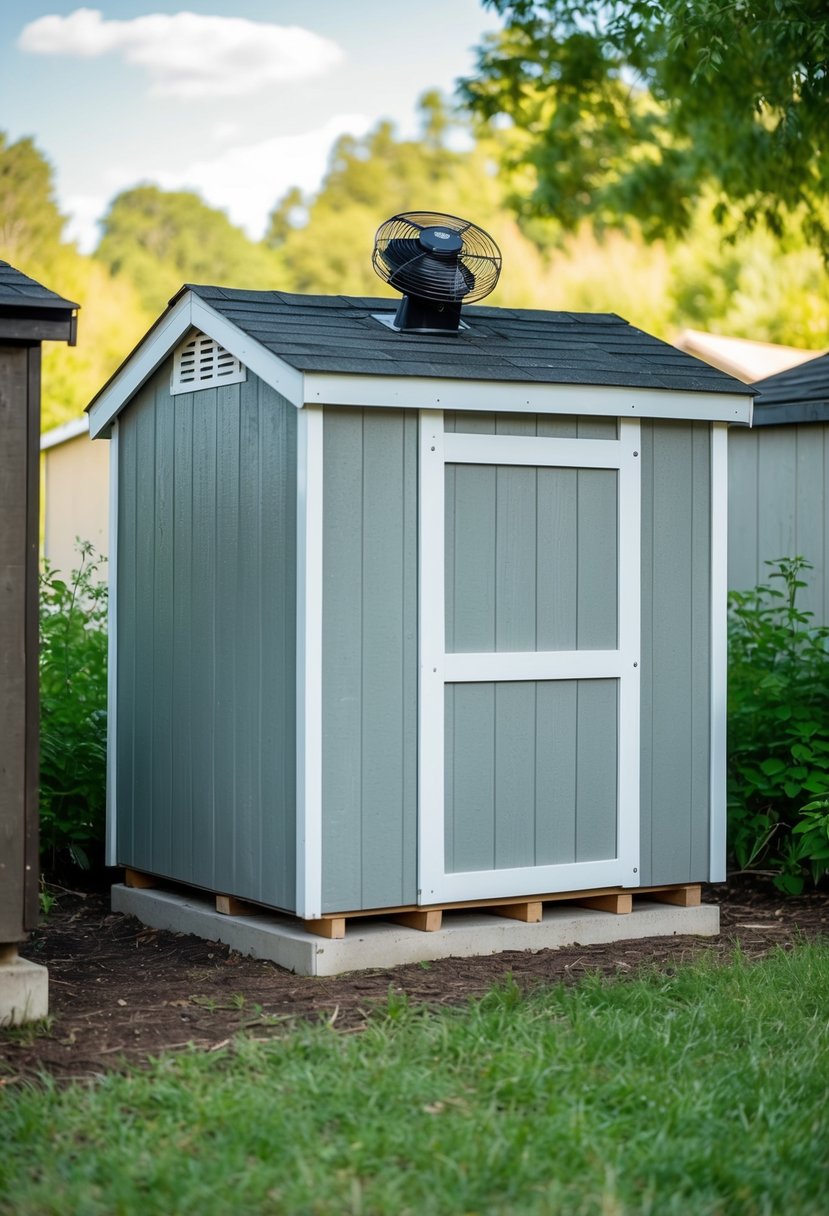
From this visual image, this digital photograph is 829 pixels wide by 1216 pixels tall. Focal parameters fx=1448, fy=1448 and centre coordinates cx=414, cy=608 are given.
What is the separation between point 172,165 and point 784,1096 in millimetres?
54962

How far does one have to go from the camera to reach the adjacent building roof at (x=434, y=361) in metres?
5.12

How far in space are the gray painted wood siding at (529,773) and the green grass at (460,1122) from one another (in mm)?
990

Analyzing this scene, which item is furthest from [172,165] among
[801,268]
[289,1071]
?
[289,1071]

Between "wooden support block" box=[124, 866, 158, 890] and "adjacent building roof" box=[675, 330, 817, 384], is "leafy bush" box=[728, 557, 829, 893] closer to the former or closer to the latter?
"wooden support block" box=[124, 866, 158, 890]

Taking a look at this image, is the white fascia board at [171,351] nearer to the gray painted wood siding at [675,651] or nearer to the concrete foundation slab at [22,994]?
the gray painted wood siding at [675,651]

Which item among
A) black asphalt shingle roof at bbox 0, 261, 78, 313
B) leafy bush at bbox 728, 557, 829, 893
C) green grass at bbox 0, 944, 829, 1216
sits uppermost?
black asphalt shingle roof at bbox 0, 261, 78, 313

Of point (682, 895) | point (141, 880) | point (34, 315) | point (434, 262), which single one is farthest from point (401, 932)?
point (434, 262)

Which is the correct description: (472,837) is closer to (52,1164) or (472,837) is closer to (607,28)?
(52,1164)

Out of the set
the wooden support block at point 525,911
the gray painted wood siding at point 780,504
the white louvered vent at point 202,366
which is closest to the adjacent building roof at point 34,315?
the white louvered vent at point 202,366

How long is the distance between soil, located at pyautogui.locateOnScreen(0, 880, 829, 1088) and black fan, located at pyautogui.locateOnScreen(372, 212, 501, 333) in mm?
2495

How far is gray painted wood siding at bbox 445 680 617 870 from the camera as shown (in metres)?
5.38

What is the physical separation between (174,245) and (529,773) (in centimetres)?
4332

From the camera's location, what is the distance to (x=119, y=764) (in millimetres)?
6434

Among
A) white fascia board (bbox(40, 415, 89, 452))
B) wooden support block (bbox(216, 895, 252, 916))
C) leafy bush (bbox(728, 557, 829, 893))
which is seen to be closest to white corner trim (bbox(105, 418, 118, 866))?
wooden support block (bbox(216, 895, 252, 916))
